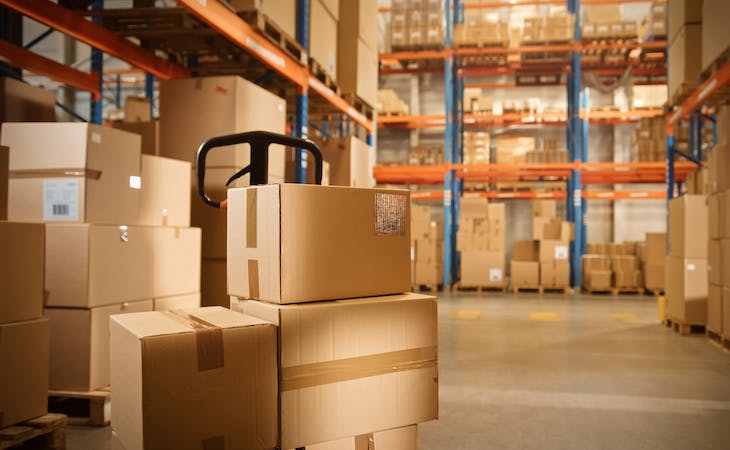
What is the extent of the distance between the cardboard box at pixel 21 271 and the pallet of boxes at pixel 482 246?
8.85m

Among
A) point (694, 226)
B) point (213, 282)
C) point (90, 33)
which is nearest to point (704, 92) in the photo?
point (694, 226)

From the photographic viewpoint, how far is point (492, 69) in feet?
42.8

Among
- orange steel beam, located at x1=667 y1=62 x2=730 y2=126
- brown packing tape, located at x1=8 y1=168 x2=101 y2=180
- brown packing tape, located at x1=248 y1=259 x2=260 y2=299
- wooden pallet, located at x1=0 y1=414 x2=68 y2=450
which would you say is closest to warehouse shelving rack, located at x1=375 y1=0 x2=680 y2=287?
orange steel beam, located at x1=667 y1=62 x2=730 y2=126

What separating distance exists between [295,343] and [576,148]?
11.0 meters

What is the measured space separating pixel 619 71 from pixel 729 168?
370 inches

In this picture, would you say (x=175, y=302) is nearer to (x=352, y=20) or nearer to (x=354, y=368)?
(x=354, y=368)

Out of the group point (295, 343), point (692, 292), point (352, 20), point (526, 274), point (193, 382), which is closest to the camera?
point (193, 382)

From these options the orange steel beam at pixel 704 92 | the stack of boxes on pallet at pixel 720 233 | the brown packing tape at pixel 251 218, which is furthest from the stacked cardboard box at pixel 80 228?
the orange steel beam at pixel 704 92

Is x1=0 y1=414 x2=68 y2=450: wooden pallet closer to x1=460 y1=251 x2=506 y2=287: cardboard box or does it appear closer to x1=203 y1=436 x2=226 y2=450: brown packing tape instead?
x1=203 y1=436 x2=226 y2=450: brown packing tape

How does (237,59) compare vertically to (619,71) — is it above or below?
below

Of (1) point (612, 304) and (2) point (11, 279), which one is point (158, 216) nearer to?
(2) point (11, 279)

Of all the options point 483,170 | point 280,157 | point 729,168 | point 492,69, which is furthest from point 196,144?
point 492,69

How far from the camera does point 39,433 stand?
260 centimetres

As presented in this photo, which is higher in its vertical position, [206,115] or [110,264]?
[206,115]
